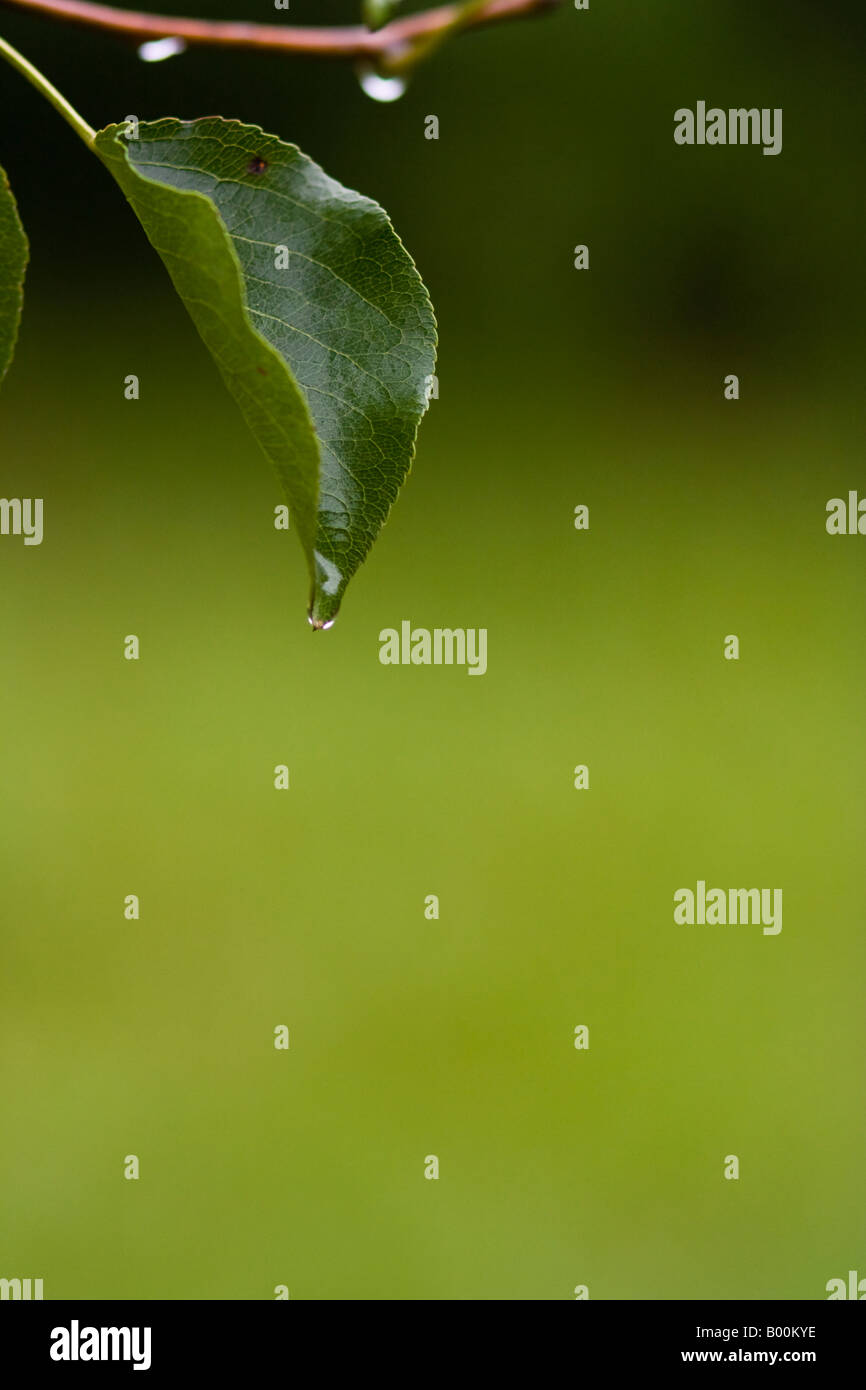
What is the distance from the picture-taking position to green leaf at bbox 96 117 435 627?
0.45 meters

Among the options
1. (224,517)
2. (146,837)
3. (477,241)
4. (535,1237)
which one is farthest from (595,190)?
(535,1237)

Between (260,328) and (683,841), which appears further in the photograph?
(683,841)

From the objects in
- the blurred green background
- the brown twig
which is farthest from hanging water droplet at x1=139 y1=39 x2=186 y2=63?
the blurred green background

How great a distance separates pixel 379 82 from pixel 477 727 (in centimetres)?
241

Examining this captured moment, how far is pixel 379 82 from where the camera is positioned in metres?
0.45

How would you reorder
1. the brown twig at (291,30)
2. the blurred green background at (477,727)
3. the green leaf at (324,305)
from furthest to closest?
the blurred green background at (477,727) → the green leaf at (324,305) → the brown twig at (291,30)

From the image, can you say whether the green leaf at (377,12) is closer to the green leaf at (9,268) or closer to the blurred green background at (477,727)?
the green leaf at (9,268)

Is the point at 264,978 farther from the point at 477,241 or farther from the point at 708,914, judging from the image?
the point at 477,241

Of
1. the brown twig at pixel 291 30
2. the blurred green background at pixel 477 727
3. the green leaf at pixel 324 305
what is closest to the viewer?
the brown twig at pixel 291 30

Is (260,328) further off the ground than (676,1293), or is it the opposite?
(260,328)

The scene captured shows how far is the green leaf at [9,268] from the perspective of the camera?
1.40 feet

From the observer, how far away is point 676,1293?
184 centimetres

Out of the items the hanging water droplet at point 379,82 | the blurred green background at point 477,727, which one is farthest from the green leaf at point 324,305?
the blurred green background at point 477,727

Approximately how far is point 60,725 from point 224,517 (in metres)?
0.67
